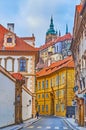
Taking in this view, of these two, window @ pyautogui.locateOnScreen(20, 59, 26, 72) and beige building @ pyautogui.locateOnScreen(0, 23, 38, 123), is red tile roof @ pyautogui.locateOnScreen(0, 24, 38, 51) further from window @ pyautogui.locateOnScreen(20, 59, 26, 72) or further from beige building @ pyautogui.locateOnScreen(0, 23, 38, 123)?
window @ pyautogui.locateOnScreen(20, 59, 26, 72)

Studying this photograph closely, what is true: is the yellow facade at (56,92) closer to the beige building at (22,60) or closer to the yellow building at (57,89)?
the yellow building at (57,89)

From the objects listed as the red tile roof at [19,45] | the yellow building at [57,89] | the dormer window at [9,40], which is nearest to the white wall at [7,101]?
the red tile roof at [19,45]

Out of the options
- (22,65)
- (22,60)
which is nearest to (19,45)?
(22,60)

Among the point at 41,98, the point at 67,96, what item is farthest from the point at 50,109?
the point at 67,96

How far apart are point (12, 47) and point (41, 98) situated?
39478 mm

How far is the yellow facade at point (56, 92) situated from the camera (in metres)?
87.6

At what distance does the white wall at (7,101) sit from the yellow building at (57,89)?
131 ft

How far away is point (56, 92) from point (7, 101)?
61.7 meters

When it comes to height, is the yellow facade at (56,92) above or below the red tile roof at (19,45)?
Answer: below

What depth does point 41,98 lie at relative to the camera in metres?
108

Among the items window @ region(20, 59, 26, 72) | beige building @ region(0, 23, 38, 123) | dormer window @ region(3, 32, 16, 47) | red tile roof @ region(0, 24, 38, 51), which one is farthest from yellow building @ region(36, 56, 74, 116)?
dormer window @ region(3, 32, 16, 47)

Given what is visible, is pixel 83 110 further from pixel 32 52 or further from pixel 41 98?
pixel 41 98

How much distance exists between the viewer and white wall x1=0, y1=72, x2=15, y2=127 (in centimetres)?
3289

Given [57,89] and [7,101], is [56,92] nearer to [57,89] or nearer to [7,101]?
[57,89]
